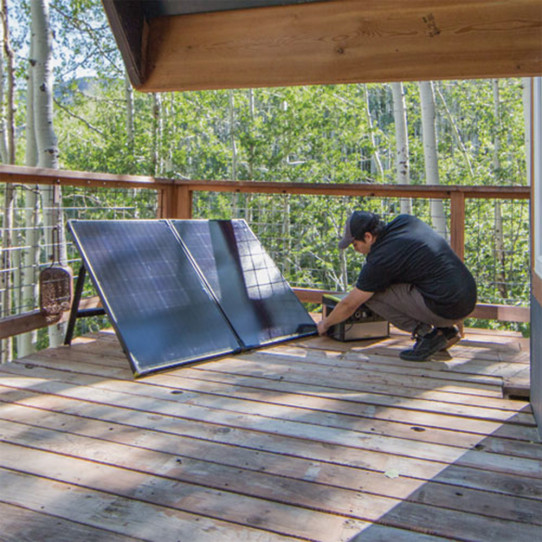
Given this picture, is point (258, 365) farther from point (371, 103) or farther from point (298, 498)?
point (371, 103)

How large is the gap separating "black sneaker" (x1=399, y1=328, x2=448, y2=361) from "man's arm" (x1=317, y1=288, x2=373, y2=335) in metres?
0.40

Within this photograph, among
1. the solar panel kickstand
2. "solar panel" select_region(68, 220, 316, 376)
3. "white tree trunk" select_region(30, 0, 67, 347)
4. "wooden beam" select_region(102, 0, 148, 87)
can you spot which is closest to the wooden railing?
the solar panel kickstand

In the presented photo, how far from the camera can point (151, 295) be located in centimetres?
350

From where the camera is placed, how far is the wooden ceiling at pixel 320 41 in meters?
1.31

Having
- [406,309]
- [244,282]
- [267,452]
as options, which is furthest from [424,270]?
[267,452]

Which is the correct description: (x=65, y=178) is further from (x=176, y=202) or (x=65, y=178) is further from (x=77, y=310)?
(x=176, y=202)

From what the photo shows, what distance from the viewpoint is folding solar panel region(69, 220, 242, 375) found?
3277 millimetres

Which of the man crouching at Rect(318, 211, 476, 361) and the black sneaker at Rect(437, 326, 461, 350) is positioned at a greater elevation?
the man crouching at Rect(318, 211, 476, 361)

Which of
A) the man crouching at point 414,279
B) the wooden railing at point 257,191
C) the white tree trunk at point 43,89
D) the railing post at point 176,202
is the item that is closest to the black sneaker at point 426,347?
the man crouching at point 414,279

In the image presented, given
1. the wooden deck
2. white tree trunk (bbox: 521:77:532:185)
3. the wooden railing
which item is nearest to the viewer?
the wooden deck

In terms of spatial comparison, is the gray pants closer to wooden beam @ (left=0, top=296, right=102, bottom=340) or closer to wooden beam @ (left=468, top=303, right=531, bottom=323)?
wooden beam @ (left=468, top=303, right=531, bottom=323)

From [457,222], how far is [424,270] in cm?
93

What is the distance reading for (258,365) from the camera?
3.42 meters

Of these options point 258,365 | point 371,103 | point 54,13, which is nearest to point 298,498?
point 258,365
